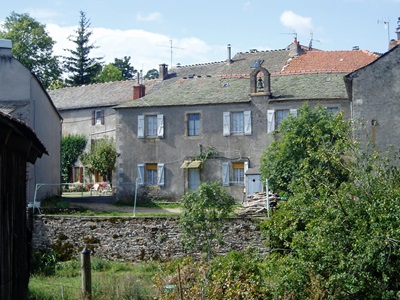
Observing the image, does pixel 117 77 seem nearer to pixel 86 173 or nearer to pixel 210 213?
pixel 86 173

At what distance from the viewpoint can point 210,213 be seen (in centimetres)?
2039

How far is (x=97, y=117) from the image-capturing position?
4531cm

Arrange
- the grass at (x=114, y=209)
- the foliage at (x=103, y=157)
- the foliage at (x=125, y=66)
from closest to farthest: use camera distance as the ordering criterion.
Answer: the grass at (x=114, y=209)
the foliage at (x=103, y=157)
the foliage at (x=125, y=66)

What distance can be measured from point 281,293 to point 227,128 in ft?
56.5

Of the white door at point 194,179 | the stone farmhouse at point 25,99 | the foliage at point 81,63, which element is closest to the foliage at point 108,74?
the foliage at point 81,63

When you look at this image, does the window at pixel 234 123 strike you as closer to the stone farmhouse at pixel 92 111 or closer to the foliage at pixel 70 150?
the stone farmhouse at pixel 92 111

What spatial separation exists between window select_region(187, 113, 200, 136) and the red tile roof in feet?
41.1

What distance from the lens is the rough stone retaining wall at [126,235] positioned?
2192 centimetres

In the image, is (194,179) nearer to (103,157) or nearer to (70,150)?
(103,157)

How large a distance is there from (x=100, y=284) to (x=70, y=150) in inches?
1125

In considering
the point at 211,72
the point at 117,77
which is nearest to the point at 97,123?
the point at 211,72

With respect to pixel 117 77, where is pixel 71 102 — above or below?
below

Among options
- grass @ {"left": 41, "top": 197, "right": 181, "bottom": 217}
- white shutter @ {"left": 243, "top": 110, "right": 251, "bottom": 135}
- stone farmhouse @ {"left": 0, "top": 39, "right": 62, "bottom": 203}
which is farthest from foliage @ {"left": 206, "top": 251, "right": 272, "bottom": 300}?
white shutter @ {"left": 243, "top": 110, "right": 251, "bottom": 135}

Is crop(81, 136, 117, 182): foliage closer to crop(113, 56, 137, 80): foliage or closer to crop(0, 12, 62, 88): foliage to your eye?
crop(0, 12, 62, 88): foliage
